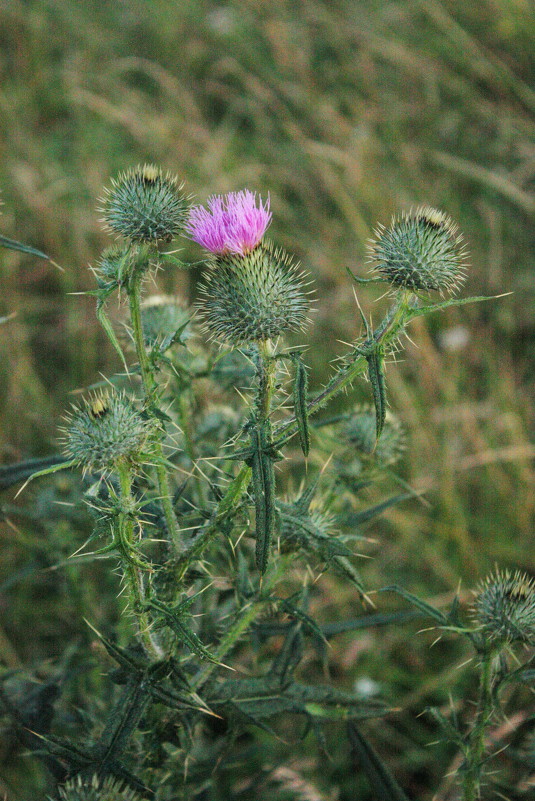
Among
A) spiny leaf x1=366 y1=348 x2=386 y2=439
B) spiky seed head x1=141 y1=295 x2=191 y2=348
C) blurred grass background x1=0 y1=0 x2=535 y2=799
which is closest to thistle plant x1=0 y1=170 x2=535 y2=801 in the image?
spiny leaf x1=366 y1=348 x2=386 y2=439

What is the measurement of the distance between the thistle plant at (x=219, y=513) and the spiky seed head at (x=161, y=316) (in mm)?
256

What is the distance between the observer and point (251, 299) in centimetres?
178

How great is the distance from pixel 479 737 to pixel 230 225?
152cm

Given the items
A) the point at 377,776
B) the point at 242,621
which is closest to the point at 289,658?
the point at 242,621

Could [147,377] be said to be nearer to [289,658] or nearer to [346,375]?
[346,375]

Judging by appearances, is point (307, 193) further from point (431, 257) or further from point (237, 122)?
point (431, 257)

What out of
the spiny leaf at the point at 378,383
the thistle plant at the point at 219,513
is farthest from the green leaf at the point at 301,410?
the spiny leaf at the point at 378,383

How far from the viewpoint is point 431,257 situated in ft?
5.96

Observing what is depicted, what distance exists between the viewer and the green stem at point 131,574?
1608 millimetres

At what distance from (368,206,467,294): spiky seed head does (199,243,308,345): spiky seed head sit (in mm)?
246

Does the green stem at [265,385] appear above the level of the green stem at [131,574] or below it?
above

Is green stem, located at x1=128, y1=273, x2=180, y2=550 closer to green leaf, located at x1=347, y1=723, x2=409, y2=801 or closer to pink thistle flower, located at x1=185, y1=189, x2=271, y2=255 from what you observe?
pink thistle flower, located at x1=185, y1=189, x2=271, y2=255

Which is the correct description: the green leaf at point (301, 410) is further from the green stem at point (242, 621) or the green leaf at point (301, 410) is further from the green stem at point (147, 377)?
the green stem at point (242, 621)

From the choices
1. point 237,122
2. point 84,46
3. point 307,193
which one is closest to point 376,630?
point 307,193
